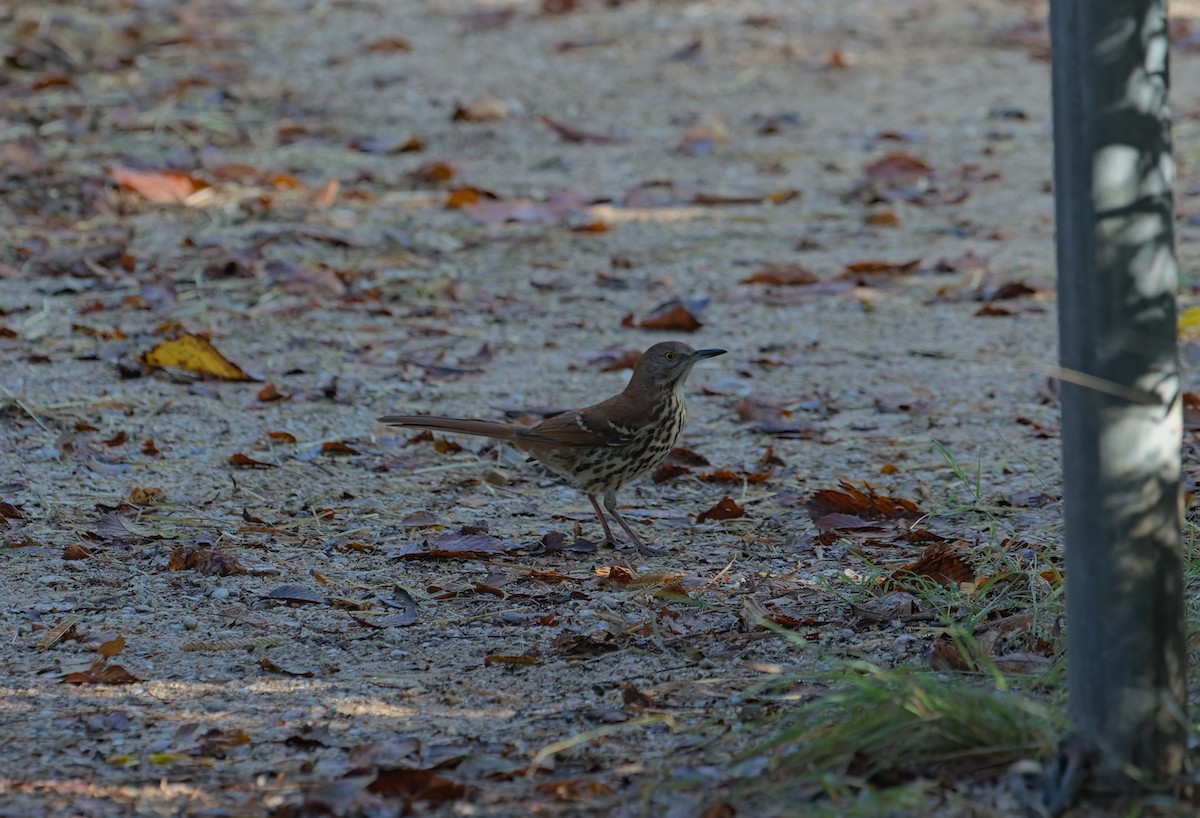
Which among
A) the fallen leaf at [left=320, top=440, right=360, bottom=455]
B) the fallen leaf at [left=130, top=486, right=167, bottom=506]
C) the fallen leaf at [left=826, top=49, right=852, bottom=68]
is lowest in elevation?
the fallen leaf at [left=320, top=440, right=360, bottom=455]

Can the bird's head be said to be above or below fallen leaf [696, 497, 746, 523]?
above

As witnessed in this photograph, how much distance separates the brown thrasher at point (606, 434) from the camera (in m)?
4.90

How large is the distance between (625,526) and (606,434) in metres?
0.35

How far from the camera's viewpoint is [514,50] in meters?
12.2

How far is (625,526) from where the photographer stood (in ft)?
15.4

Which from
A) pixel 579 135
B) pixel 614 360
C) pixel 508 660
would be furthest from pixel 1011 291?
pixel 508 660

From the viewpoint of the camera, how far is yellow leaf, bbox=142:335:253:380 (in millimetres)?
6129

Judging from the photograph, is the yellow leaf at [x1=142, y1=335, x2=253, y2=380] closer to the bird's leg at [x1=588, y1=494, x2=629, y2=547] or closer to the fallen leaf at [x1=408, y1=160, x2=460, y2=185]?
the bird's leg at [x1=588, y1=494, x2=629, y2=547]

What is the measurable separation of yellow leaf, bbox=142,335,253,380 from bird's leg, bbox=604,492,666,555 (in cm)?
190

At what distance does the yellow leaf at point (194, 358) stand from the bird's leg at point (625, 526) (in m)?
1.90

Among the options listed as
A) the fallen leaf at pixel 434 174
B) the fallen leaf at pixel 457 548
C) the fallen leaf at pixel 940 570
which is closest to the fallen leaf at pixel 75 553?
the fallen leaf at pixel 457 548

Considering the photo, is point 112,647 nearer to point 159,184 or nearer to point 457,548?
point 457,548

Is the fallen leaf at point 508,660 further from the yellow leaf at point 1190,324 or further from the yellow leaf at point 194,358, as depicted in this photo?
the yellow leaf at point 1190,324

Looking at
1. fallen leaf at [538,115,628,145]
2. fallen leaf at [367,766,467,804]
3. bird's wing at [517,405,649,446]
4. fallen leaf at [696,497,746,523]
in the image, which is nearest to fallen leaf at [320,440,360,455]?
bird's wing at [517,405,649,446]
